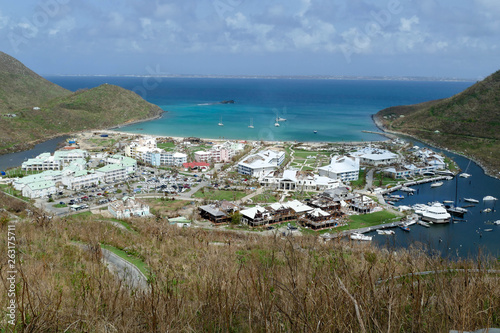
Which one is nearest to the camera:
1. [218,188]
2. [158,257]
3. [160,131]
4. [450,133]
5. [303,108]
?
[158,257]

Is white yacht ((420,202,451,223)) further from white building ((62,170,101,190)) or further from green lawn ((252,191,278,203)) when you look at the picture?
white building ((62,170,101,190))

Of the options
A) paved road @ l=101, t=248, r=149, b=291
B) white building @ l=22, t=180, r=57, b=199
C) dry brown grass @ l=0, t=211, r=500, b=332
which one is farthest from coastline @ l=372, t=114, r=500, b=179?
white building @ l=22, t=180, r=57, b=199

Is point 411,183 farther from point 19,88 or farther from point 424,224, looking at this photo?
point 19,88

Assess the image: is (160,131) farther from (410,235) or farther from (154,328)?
(154,328)

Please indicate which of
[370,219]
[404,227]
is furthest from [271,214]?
[404,227]

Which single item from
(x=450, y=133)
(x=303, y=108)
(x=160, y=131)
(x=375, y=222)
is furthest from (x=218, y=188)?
(x=303, y=108)

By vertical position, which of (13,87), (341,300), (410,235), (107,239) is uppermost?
(13,87)

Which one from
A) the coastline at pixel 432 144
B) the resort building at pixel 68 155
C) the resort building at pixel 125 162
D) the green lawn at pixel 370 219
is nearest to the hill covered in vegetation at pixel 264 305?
the green lawn at pixel 370 219
